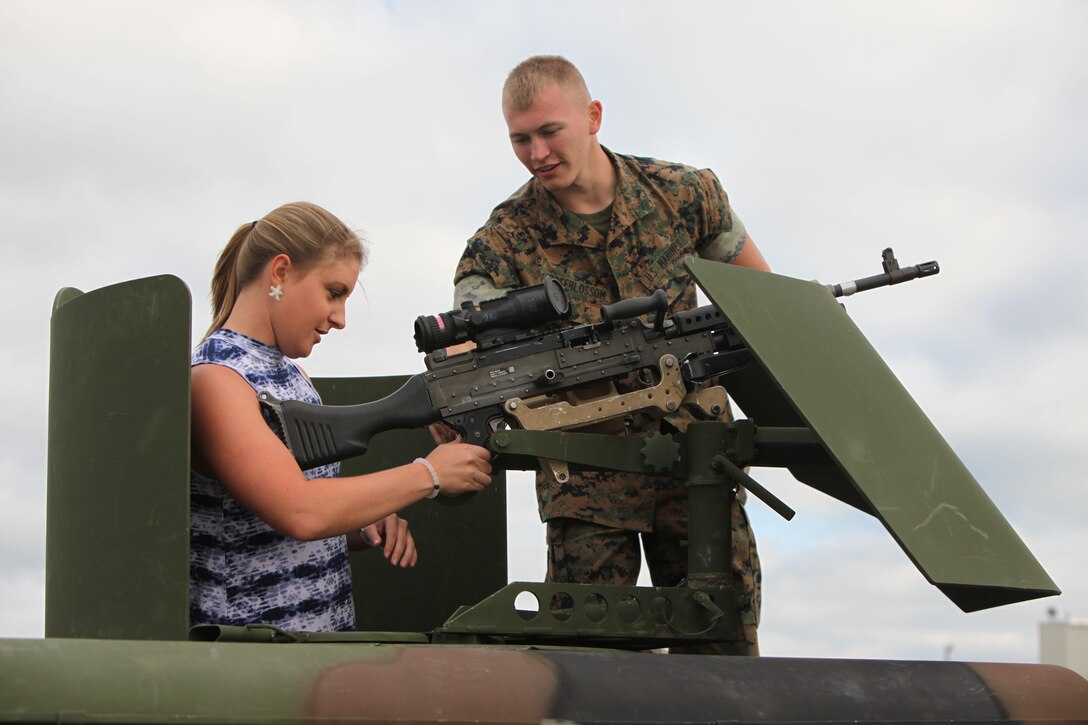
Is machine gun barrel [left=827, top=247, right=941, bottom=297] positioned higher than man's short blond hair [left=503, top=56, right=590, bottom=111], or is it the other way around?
man's short blond hair [left=503, top=56, right=590, bottom=111]

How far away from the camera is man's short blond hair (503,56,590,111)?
13.9ft

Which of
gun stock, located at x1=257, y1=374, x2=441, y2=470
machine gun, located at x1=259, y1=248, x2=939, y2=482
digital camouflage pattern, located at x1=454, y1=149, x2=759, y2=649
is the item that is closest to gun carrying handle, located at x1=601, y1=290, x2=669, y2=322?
machine gun, located at x1=259, y1=248, x2=939, y2=482

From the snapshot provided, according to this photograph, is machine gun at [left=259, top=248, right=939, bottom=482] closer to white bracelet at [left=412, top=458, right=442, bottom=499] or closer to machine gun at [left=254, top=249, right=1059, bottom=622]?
machine gun at [left=254, top=249, right=1059, bottom=622]

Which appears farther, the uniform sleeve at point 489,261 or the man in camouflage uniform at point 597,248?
the uniform sleeve at point 489,261

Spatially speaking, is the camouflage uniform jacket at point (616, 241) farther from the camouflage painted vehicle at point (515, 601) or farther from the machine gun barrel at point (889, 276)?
the camouflage painted vehicle at point (515, 601)

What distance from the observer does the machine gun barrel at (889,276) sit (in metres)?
3.97

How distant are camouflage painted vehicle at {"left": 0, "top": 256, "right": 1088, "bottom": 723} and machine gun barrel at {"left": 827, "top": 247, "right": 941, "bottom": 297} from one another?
0.64 meters

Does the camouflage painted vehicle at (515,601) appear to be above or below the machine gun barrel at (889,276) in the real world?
below

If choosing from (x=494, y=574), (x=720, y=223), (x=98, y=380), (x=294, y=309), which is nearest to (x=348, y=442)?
(x=294, y=309)

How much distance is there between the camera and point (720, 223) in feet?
14.4

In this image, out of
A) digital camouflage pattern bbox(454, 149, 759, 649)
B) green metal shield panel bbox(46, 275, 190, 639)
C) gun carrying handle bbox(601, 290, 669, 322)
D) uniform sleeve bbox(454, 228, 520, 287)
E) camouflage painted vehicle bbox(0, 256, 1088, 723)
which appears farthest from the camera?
uniform sleeve bbox(454, 228, 520, 287)

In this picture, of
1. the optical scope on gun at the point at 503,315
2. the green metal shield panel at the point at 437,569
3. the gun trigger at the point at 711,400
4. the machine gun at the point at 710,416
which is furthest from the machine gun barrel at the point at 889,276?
the green metal shield panel at the point at 437,569

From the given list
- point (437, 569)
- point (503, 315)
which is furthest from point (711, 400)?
point (437, 569)

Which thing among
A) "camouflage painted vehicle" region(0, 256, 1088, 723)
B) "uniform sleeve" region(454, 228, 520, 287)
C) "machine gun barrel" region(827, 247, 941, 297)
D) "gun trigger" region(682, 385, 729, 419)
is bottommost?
"camouflage painted vehicle" region(0, 256, 1088, 723)
